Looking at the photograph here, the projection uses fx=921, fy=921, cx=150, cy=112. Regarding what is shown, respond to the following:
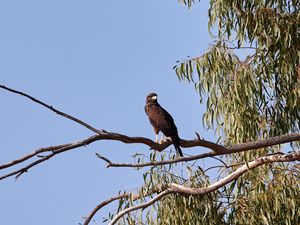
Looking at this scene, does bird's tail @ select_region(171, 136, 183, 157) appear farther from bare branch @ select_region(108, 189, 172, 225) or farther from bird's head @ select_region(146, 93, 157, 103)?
bird's head @ select_region(146, 93, 157, 103)

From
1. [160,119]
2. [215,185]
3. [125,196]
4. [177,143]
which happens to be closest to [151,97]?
[160,119]

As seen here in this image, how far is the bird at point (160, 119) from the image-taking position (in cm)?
658

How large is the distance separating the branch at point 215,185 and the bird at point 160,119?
45 cm

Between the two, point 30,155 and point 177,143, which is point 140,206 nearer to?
point 177,143

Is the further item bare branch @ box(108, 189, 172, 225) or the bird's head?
the bird's head

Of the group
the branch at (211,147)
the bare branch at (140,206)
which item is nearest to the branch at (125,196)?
the bare branch at (140,206)

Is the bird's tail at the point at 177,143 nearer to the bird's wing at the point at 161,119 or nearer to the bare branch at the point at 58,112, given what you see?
the bird's wing at the point at 161,119

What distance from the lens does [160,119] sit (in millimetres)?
7152

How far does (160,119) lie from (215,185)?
696mm

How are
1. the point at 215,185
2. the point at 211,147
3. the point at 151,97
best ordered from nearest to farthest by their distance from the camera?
the point at 211,147 < the point at 215,185 < the point at 151,97

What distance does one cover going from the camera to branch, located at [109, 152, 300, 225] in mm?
7293

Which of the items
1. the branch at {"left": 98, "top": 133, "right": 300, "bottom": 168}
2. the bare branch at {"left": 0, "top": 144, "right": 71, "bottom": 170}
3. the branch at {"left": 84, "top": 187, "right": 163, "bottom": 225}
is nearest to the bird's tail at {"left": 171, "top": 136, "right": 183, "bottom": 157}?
the branch at {"left": 98, "top": 133, "right": 300, "bottom": 168}

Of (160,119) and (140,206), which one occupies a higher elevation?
(160,119)

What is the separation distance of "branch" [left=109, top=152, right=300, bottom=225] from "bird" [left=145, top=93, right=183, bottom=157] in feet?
1.46
